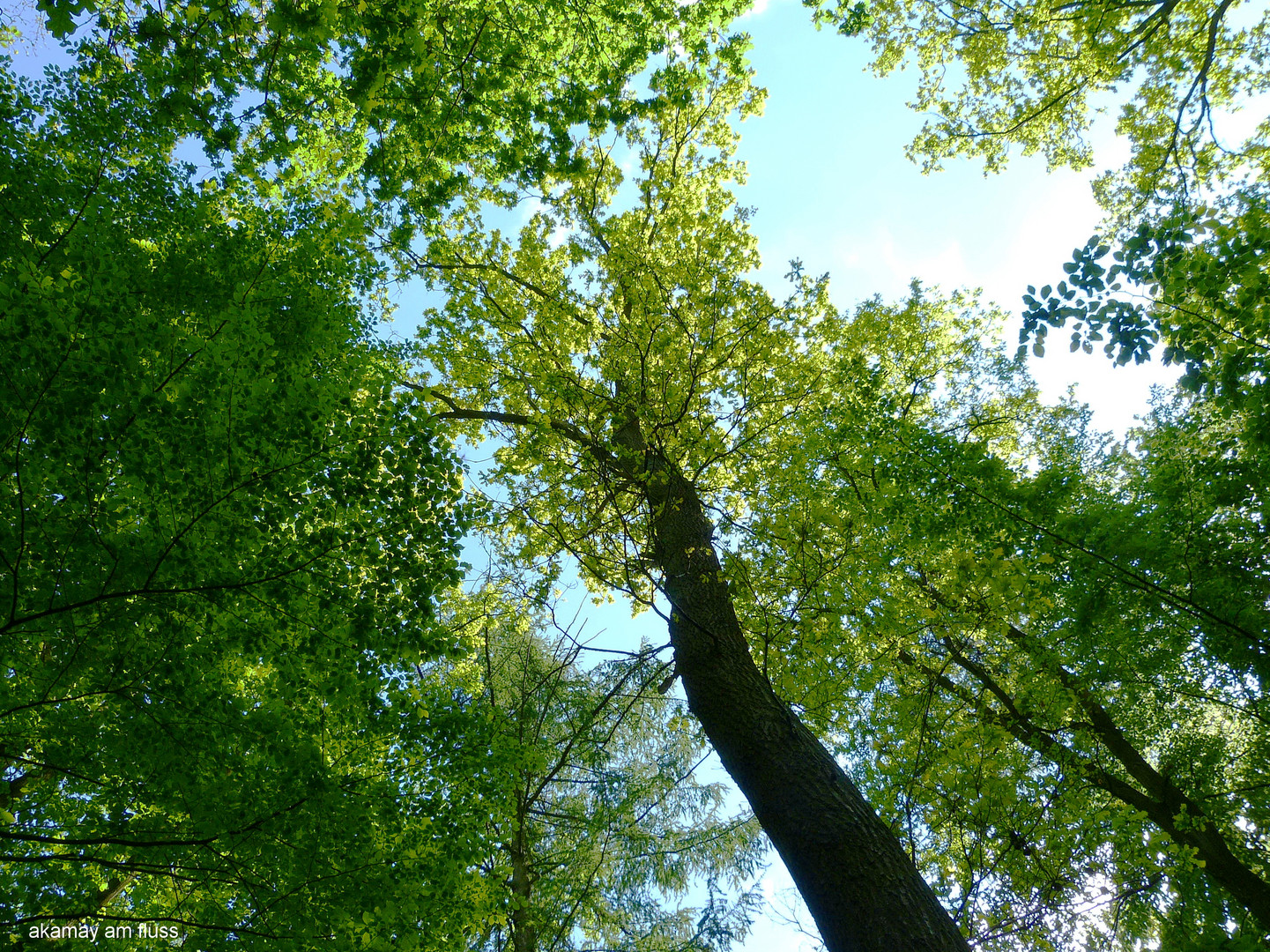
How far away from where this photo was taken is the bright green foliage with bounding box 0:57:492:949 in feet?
8.57

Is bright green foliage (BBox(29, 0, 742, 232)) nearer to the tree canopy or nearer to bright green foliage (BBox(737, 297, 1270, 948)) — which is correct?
the tree canopy

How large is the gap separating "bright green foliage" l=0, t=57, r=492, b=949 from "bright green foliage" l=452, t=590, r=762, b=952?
0.95 meters

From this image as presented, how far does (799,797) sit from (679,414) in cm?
289

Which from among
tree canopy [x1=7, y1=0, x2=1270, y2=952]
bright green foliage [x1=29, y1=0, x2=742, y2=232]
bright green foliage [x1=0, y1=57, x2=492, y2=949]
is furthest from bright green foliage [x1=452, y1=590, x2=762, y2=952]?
bright green foliage [x1=29, y1=0, x2=742, y2=232]

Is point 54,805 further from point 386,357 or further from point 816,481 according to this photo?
point 816,481

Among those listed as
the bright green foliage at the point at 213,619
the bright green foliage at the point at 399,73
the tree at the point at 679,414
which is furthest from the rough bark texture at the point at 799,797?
the bright green foliage at the point at 399,73

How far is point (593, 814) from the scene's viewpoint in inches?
248

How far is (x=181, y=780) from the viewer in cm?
290

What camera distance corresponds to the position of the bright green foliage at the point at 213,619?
2.61 m

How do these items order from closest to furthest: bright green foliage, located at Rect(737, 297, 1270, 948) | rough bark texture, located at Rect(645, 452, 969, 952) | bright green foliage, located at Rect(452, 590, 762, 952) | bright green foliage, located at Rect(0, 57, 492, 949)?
bright green foliage, located at Rect(0, 57, 492, 949), rough bark texture, located at Rect(645, 452, 969, 952), bright green foliage, located at Rect(737, 297, 1270, 948), bright green foliage, located at Rect(452, 590, 762, 952)

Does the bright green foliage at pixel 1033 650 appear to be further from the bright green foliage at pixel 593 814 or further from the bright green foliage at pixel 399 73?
the bright green foliage at pixel 399 73

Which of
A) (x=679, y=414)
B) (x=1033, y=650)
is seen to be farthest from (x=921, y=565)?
(x=679, y=414)

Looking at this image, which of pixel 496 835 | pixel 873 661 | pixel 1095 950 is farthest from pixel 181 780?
pixel 1095 950

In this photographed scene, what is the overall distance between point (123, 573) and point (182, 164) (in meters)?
4.65
